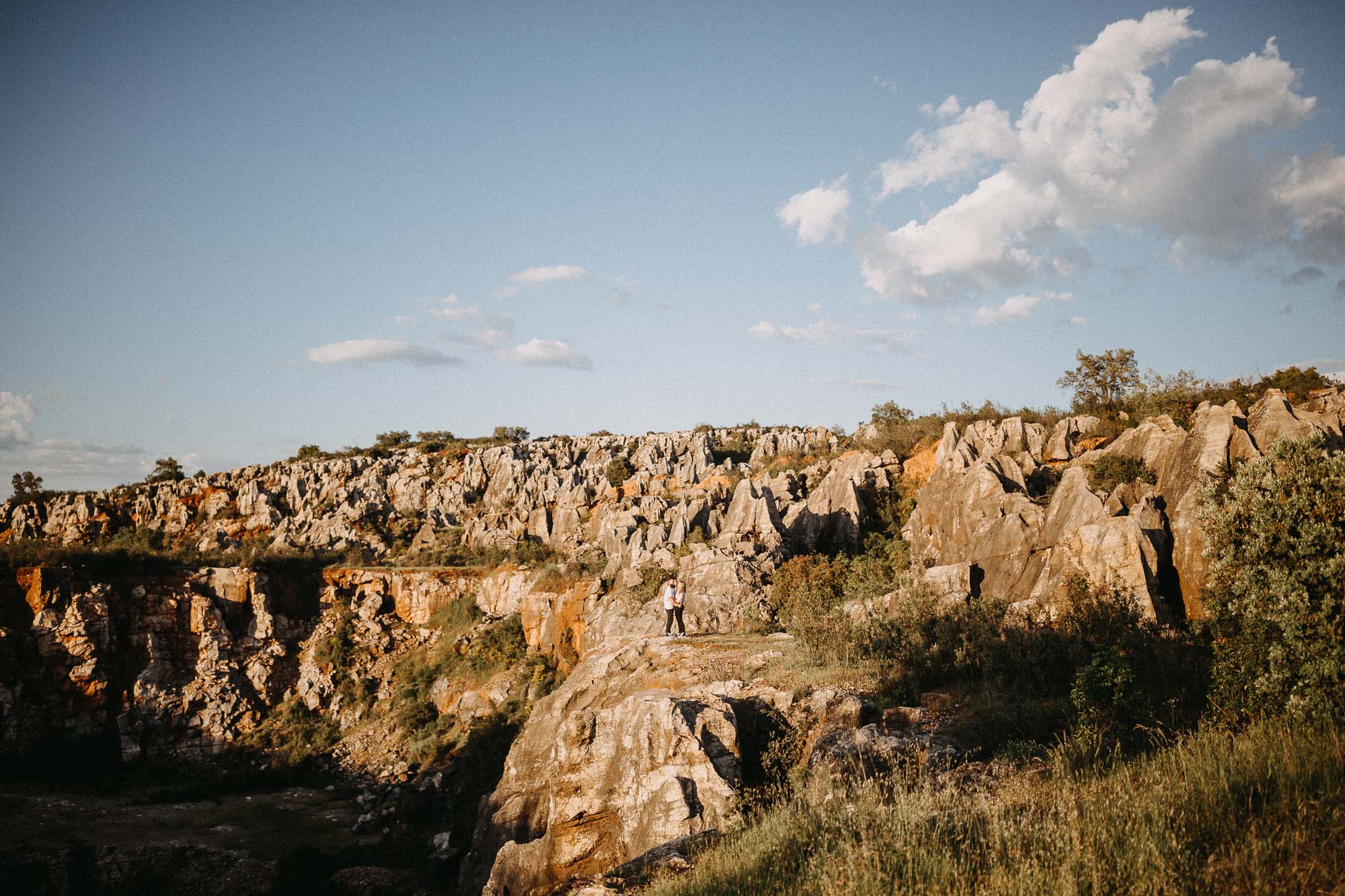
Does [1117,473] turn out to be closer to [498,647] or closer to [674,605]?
[674,605]

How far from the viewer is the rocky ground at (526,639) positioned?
12422mm

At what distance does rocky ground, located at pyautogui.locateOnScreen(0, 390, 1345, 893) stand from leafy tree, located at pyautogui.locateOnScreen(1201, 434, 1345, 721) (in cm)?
405

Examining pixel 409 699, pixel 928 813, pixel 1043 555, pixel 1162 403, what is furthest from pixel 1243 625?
pixel 409 699

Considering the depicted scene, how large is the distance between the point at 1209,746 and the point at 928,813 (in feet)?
11.2

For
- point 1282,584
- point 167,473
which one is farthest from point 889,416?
point 167,473

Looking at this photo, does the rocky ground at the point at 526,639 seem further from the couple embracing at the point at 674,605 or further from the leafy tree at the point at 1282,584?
the leafy tree at the point at 1282,584

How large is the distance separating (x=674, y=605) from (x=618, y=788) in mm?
9443

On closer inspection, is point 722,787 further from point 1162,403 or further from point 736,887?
point 1162,403

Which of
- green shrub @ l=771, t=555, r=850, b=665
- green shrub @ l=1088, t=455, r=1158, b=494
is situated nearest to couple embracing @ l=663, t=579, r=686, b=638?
green shrub @ l=771, t=555, r=850, b=665

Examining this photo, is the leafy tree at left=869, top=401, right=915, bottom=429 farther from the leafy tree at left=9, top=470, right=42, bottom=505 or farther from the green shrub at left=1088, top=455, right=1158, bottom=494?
the leafy tree at left=9, top=470, right=42, bottom=505

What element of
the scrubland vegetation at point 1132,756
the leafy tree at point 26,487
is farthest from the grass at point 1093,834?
the leafy tree at point 26,487

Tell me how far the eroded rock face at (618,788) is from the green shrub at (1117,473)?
13022mm

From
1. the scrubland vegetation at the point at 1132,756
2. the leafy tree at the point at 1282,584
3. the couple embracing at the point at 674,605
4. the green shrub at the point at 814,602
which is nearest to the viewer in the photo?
the scrubland vegetation at the point at 1132,756

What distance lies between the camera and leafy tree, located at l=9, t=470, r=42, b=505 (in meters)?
48.9
